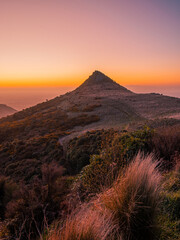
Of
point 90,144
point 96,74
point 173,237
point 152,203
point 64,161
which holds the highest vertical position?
point 96,74

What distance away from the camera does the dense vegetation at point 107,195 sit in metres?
2.13

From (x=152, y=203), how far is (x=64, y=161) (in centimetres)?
1008

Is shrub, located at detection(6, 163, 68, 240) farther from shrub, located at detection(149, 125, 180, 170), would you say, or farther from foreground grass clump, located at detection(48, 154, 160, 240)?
shrub, located at detection(149, 125, 180, 170)

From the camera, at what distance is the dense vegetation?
213 cm

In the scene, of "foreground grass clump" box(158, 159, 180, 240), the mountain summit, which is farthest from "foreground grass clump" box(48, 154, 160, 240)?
the mountain summit

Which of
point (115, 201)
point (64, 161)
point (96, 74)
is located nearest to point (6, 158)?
point (64, 161)

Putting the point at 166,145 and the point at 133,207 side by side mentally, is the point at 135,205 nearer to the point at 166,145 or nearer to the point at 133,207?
the point at 133,207

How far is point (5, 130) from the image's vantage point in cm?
2608

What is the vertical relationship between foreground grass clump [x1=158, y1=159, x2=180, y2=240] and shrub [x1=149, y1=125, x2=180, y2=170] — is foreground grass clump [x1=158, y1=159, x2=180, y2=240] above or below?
below

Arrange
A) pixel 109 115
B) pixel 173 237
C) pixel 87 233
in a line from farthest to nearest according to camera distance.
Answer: pixel 109 115, pixel 173 237, pixel 87 233

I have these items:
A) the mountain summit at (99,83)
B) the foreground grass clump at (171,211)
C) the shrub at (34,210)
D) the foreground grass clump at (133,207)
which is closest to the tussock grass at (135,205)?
the foreground grass clump at (133,207)

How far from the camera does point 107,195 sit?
2.47 m

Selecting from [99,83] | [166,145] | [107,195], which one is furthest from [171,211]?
[99,83]

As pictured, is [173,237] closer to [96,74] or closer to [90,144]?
[90,144]
